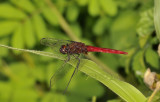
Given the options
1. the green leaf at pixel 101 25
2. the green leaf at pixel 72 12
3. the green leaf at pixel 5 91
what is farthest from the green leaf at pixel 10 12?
the green leaf at pixel 101 25

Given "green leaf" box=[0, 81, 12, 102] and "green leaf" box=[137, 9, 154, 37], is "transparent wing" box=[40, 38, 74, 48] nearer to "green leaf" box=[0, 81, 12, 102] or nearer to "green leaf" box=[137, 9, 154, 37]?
"green leaf" box=[137, 9, 154, 37]

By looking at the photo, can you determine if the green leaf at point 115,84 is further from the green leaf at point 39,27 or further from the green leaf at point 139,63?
the green leaf at point 39,27

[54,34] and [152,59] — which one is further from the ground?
[152,59]

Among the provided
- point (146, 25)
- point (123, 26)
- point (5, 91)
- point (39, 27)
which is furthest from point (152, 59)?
point (5, 91)

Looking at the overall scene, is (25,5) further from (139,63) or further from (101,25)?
(139,63)

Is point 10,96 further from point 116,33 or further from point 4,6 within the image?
point 116,33

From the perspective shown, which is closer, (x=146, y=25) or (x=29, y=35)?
(x=146, y=25)

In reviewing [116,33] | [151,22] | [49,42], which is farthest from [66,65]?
[116,33]
